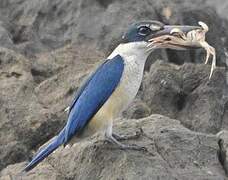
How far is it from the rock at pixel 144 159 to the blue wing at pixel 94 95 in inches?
10.4

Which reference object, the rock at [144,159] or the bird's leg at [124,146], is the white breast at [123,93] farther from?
the rock at [144,159]

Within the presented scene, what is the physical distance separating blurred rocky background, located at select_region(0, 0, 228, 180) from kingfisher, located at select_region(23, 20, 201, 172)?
0.64 ft

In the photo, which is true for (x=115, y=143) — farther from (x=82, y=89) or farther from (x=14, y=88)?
(x=14, y=88)

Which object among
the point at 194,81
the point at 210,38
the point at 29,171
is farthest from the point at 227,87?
the point at 29,171

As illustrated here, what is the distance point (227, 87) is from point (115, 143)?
2.40m

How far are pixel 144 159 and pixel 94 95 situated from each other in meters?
0.66

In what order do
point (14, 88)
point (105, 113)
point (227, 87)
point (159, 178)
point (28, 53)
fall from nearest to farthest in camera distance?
point (159, 178)
point (105, 113)
point (14, 88)
point (227, 87)
point (28, 53)

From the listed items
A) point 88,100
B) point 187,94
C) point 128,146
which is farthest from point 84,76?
point 128,146

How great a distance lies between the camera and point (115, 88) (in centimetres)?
709

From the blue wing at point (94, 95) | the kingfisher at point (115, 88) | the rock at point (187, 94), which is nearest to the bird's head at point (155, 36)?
the kingfisher at point (115, 88)

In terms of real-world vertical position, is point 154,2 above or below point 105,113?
below

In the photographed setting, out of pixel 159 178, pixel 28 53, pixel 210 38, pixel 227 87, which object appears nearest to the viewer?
pixel 159 178

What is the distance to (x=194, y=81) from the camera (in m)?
8.66

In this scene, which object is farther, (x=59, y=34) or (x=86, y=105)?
(x=59, y=34)
